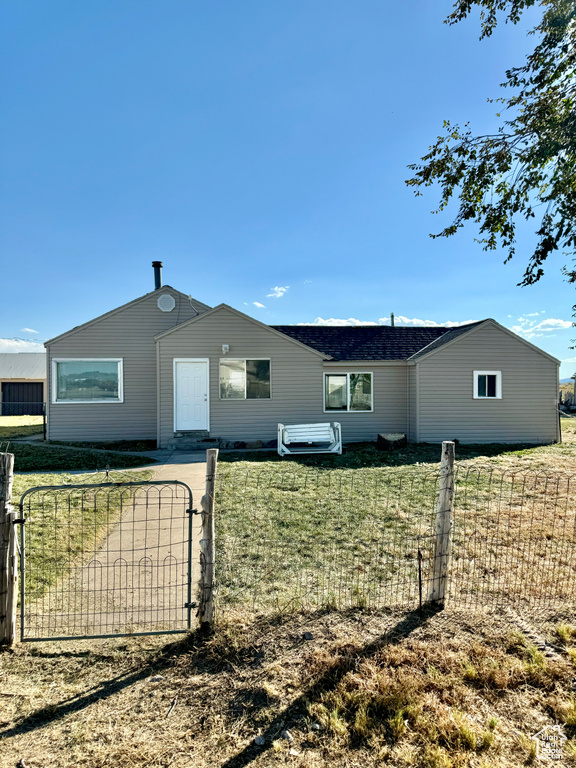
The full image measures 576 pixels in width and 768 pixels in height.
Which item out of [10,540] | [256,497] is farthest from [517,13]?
[10,540]

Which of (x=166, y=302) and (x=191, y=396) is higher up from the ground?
(x=166, y=302)

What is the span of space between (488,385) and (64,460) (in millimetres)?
13464

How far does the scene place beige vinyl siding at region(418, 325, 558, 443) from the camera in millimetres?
13711

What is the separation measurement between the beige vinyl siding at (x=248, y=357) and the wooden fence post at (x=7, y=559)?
32.3 feet

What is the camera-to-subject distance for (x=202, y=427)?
12.9 metres

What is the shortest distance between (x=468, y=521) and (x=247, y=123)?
1070 centimetres

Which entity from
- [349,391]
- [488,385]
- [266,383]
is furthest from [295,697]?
[488,385]

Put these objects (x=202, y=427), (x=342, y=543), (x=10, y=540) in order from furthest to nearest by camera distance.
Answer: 1. (x=202, y=427)
2. (x=342, y=543)
3. (x=10, y=540)

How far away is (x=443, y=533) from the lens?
135 inches

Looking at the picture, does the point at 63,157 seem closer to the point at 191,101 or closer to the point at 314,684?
the point at 191,101

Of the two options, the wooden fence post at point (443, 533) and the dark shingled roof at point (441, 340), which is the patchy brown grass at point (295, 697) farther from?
the dark shingled roof at point (441, 340)

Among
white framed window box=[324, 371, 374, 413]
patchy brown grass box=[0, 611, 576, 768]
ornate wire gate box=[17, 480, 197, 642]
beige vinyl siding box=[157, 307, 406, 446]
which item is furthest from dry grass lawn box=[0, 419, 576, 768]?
white framed window box=[324, 371, 374, 413]

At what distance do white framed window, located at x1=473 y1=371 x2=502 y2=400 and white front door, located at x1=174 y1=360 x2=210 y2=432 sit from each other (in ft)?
30.6

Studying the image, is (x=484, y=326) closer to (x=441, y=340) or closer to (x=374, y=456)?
(x=441, y=340)
